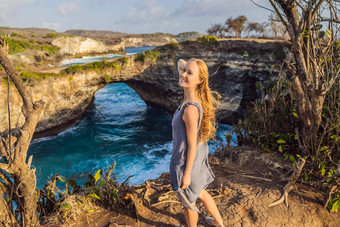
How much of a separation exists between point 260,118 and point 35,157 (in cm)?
941

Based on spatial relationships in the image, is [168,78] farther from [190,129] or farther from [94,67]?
[190,129]

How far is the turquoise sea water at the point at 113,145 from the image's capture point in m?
8.70

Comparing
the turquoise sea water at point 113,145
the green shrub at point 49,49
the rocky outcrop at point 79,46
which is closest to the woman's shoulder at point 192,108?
the turquoise sea water at point 113,145

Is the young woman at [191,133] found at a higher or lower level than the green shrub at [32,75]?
lower

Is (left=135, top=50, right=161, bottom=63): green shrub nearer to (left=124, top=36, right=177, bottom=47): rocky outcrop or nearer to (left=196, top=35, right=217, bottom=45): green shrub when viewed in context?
(left=196, top=35, right=217, bottom=45): green shrub

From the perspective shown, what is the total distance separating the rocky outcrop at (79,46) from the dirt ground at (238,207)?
41671 millimetres

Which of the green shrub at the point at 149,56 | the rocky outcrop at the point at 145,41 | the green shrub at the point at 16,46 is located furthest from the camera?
the rocky outcrop at the point at 145,41

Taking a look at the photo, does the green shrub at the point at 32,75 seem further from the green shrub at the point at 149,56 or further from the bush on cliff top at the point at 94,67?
the green shrub at the point at 149,56

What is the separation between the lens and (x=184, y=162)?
205cm

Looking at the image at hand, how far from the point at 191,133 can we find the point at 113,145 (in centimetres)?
942

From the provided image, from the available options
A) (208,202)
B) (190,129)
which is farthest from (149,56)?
(190,129)

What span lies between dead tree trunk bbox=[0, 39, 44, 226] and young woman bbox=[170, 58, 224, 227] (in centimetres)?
146

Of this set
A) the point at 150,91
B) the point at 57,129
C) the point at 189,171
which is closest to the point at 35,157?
the point at 57,129

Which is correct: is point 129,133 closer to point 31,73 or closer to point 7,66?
point 31,73
